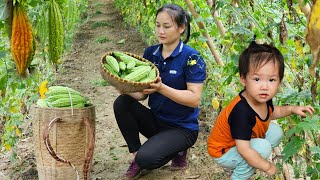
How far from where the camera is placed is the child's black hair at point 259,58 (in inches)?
91.2

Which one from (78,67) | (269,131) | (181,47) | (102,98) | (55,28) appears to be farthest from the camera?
(78,67)

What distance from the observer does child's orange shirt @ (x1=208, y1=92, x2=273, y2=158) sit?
239 cm

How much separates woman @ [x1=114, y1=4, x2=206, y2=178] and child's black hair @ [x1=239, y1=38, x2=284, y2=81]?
0.67 meters

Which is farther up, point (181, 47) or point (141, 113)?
point (181, 47)

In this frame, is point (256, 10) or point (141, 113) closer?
point (256, 10)

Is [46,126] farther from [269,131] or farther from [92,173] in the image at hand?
→ [269,131]

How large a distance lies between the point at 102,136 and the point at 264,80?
269cm

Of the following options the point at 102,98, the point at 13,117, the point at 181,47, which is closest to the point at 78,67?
the point at 102,98

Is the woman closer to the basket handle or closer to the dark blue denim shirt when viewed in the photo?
the dark blue denim shirt

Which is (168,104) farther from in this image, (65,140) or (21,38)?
(21,38)

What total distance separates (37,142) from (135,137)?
2.31ft

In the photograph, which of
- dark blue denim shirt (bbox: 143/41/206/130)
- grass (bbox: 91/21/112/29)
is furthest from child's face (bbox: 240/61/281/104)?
grass (bbox: 91/21/112/29)

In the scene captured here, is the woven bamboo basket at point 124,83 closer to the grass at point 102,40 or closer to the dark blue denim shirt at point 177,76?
the dark blue denim shirt at point 177,76

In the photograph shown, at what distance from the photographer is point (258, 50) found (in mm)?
2379
